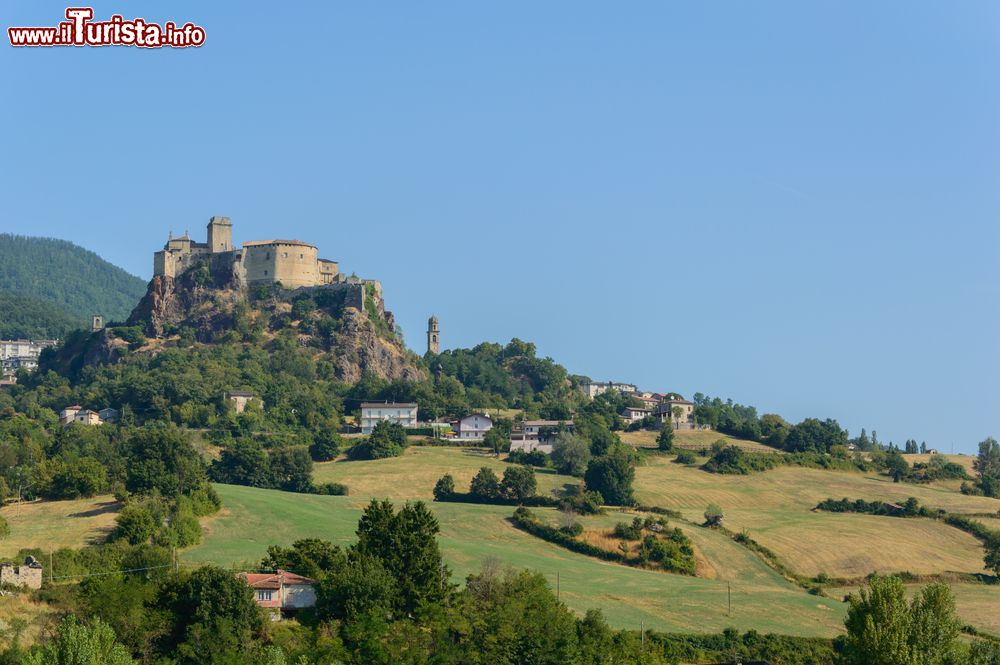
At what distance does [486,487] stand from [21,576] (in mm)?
43523

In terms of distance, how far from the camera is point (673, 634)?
6581 centimetres

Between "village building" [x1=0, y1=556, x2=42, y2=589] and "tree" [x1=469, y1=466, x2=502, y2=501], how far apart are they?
42.3 meters

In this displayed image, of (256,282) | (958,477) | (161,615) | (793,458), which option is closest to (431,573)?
(161,615)

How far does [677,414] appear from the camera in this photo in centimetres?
14300

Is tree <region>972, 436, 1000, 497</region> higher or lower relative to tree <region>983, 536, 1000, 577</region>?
higher

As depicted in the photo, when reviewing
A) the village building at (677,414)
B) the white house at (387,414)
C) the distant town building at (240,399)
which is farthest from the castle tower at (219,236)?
the village building at (677,414)

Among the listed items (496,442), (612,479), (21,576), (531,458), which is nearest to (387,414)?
(496,442)

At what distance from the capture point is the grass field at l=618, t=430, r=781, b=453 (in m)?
128

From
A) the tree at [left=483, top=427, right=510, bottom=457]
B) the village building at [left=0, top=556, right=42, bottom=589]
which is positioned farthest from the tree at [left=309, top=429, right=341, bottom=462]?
the village building at [left=0, top=556, right=42, bottom=589]

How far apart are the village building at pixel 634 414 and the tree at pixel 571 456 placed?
2758 centimetres

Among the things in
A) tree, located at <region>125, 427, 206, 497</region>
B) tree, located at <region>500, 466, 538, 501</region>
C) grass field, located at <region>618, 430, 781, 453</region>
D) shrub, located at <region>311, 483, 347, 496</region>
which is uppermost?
grass field, located at <region>618, 430, 781, 453</region>

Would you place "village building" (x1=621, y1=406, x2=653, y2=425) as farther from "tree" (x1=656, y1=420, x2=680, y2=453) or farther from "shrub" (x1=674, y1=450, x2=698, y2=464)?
"shrub" (x1=674, y1=450, x2=698, y2=464)

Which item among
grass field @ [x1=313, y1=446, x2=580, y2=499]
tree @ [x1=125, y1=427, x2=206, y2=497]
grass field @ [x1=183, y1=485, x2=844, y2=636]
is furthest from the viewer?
grass field @ [x1=313, y1=446, x2=580, y2=499]

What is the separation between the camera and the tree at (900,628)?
171 feet
